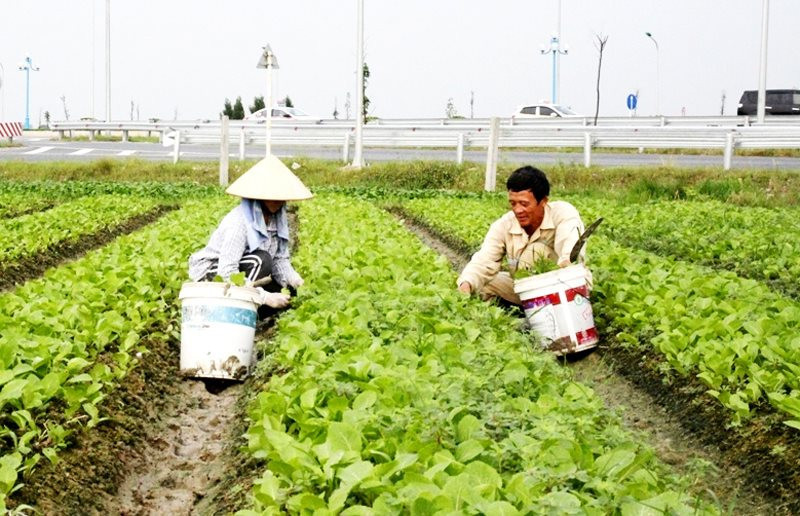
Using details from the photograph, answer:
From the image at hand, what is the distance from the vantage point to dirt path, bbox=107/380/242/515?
537 cm

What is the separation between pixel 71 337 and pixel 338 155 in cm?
2591

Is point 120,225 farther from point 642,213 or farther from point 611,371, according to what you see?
point 611,371

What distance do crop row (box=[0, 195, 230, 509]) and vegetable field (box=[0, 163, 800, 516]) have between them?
0.06 feet

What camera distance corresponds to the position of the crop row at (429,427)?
353 cm

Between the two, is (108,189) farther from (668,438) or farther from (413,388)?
(413,388)

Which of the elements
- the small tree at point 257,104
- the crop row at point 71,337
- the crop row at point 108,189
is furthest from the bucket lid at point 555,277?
the small tree at point 257,104

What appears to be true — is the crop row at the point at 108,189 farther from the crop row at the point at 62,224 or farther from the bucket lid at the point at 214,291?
the bucket lid at the point at 214,291

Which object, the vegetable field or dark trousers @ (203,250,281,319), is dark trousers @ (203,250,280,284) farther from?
the vegetable field

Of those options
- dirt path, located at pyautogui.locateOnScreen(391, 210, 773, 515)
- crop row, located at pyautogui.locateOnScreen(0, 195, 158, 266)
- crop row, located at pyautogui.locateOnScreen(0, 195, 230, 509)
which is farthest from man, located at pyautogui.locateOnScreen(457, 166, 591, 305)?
crop row, located at pyautogui.locateOnScreen(0, 195, 158, 266)

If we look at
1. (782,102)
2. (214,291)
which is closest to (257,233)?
(214,291)

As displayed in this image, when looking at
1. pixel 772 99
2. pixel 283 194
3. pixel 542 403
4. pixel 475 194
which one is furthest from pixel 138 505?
pixel 772 99

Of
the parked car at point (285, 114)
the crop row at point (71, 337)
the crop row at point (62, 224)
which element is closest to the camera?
the crop row at point (71, 337)

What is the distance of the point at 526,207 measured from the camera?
7852mm

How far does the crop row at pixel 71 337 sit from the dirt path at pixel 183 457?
0.42 m
